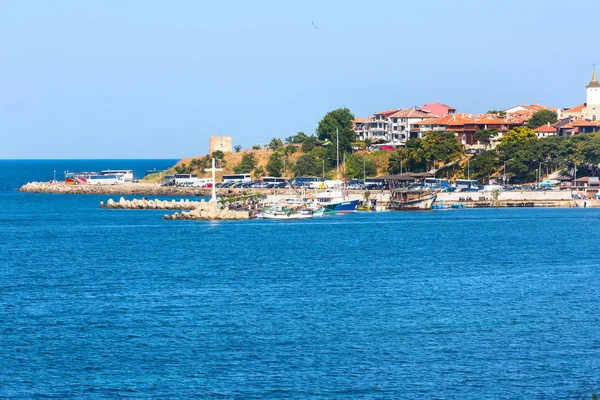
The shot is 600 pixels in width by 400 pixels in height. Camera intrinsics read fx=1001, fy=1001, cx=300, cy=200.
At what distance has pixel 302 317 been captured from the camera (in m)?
33.6

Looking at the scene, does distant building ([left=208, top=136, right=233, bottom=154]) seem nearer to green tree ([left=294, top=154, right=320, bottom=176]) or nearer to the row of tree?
green tree ([left=294, top=154, right=320, bottom=176])


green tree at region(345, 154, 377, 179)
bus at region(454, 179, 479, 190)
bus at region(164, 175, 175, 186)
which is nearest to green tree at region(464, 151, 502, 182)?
bus at region(454, 179, 479, 190)

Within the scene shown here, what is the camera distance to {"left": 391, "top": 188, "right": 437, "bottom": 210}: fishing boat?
85875 millimetres

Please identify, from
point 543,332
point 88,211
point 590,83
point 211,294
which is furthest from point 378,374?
point 590,83

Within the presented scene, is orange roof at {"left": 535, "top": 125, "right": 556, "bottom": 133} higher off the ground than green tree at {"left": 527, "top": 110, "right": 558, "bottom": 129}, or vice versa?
green tree at {"left": 527, "top": 110, "right": 558, "bottom": 129}

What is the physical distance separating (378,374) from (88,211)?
210 feet

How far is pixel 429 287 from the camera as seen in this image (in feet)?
132

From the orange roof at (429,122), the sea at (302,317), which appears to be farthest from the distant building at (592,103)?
the sea at (302,317)

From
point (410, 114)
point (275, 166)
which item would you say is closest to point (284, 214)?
point (275, 166)

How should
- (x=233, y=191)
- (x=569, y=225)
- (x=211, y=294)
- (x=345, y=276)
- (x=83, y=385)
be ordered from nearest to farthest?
(x=83, y=385)
(x=211, y=294)
(x=345, y=276)
(x=569, y=225)
(x=233, y=191)

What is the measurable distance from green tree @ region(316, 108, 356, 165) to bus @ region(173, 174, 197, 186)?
1593 cm

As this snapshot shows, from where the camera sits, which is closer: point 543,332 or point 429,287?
point 543,332

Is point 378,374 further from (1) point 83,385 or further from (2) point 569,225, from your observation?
(2) point 569,225

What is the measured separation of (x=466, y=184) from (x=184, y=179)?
35451mm
